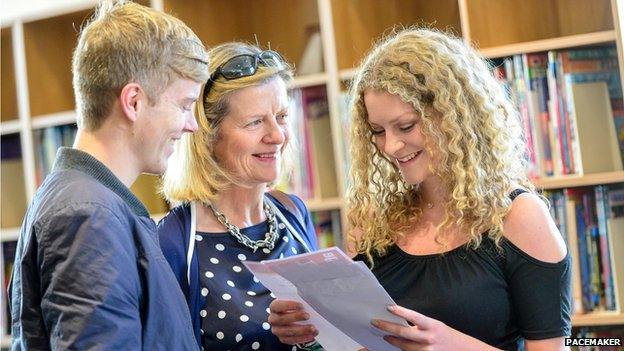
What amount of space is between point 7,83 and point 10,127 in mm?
284

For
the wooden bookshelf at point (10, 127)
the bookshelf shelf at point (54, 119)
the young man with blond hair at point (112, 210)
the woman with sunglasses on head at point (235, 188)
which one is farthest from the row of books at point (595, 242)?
the wooden bookshelf at point (10, 127)

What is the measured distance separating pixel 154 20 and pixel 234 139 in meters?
0.59

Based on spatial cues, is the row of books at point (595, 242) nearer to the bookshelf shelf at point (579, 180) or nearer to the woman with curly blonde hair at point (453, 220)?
A: the bookshelf shelf at point (579, 180)

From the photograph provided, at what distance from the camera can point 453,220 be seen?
177 centimetres

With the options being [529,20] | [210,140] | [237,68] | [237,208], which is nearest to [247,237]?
[237,208]

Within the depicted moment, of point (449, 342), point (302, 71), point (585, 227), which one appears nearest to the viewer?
point (449, 342)

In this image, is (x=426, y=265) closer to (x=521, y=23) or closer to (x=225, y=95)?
(x=225, y=95)

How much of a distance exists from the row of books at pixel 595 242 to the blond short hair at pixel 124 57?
154cm

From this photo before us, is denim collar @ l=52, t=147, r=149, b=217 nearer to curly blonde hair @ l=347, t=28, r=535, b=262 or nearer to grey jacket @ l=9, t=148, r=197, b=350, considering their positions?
grey jacket @ l=9, t=148, r=197, b=350

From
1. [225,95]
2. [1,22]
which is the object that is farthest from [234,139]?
[1,22]

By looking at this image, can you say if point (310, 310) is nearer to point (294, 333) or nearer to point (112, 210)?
point (294, 333)

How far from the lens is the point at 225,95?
1995mm

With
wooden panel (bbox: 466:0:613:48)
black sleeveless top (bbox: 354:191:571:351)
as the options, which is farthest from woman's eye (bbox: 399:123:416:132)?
wooden panel (bbox: 466:0:613:48)

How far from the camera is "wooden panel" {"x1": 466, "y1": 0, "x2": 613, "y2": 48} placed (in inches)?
106
